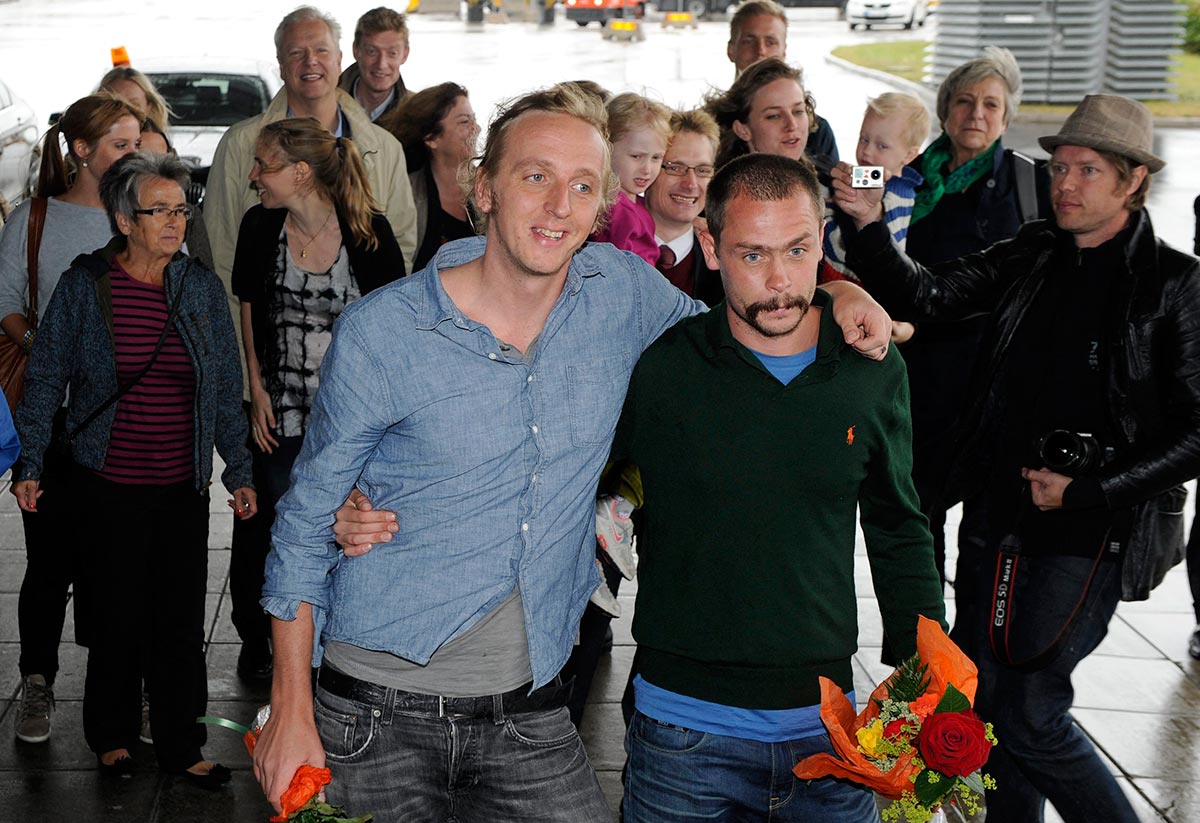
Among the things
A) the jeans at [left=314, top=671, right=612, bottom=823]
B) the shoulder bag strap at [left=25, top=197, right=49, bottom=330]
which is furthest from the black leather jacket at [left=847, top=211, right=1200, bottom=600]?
the shoulder bag strap at [left=25, top=197, right=49, bottom=330]

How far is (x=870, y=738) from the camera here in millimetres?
2936

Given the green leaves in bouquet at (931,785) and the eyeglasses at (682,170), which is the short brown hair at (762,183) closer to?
the green leaves in bouquet at (931,785)

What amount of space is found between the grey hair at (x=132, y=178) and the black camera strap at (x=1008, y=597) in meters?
3.02

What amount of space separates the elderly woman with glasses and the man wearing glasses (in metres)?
1.64

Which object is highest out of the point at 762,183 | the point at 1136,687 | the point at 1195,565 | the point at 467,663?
the point at 762,183

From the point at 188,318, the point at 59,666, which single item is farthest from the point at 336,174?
the point at 59,666

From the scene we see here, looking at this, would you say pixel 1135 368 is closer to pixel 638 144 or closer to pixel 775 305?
pixel 775 305

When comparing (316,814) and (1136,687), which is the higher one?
(316,814)

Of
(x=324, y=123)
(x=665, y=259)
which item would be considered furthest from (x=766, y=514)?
(x=324, y=123)

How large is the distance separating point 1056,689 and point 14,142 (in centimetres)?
1236

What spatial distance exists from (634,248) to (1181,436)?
6.58 feet

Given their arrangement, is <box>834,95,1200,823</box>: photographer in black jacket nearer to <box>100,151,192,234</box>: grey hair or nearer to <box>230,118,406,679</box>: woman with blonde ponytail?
<box>230,118,406,679</box>: woman with blonde ponytail

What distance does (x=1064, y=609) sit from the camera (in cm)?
419

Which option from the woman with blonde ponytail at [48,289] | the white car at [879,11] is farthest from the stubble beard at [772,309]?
the white car at [879,11]
